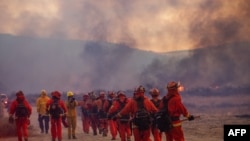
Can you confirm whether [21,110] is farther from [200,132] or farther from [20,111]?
[200,132]

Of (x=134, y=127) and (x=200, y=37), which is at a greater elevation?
(x=200, y=37)

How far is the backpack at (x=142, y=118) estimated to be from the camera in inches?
432

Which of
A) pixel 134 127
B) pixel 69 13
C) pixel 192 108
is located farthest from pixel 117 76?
pixel 134 127

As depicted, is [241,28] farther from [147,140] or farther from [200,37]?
[147,140]

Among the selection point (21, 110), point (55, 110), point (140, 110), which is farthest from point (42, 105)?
point (140, 110)

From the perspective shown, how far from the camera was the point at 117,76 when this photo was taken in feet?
243

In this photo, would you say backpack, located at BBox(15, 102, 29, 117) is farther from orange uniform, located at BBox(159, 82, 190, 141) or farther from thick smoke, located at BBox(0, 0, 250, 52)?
thick smoke, located at BBox(0, 0, 250, 52)

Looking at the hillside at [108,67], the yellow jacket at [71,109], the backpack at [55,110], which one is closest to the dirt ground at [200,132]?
the yellow jacket at [71,109]

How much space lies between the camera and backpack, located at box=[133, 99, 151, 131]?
10984mm

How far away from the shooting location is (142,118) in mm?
10977

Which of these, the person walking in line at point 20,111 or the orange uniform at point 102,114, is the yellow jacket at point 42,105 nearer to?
the orange uniform at point 102,114

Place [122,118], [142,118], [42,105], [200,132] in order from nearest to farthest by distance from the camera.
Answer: [142,118], [122,118], [200,132], [42,105]

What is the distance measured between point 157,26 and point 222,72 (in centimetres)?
1494

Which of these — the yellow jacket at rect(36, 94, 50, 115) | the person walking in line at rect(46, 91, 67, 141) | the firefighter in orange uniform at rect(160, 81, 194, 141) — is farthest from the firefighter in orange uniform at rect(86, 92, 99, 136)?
the firefighter in orange uniform at rect(160, 81, 194, 141)
